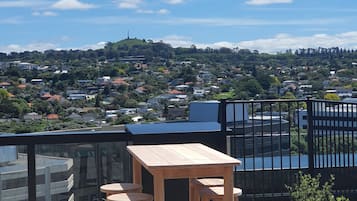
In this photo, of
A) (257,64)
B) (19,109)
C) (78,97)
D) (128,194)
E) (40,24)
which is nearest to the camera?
(128,194)

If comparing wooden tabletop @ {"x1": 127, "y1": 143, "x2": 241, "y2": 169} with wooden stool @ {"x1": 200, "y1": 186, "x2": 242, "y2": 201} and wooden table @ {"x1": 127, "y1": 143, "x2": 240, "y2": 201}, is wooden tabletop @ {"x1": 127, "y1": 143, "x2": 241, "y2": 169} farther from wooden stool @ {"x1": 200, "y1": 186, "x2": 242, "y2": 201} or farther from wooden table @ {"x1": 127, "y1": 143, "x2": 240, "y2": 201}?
wooden stool @ {"x1": 200, "y1": 186, "x2": 242, "y2": 201}

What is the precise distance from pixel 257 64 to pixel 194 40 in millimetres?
13239

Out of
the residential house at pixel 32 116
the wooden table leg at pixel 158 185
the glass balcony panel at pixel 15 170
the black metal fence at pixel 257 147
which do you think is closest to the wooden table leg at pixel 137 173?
the black metal fence at pixel 257 147

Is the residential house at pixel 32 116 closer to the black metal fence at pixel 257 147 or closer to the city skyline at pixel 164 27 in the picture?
the city skyline at pixel 164 27

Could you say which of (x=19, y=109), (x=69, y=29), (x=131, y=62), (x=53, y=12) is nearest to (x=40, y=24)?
(x=69, y=29)

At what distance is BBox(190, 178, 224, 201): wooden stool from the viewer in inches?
212

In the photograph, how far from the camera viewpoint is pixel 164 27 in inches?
1811

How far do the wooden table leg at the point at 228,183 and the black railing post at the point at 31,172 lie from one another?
87.3 inches

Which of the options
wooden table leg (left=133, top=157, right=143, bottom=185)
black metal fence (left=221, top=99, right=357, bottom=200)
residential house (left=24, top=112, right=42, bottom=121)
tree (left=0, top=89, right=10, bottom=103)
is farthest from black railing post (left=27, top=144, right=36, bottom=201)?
tree (left=0, top=89, right=10, bottom=103)

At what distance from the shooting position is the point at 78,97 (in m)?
34.7

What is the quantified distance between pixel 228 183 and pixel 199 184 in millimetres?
833

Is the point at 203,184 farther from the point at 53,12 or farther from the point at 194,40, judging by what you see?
the point at 194,40

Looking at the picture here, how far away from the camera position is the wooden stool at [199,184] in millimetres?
5378

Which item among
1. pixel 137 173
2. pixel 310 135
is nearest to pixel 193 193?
pixel 137 173
